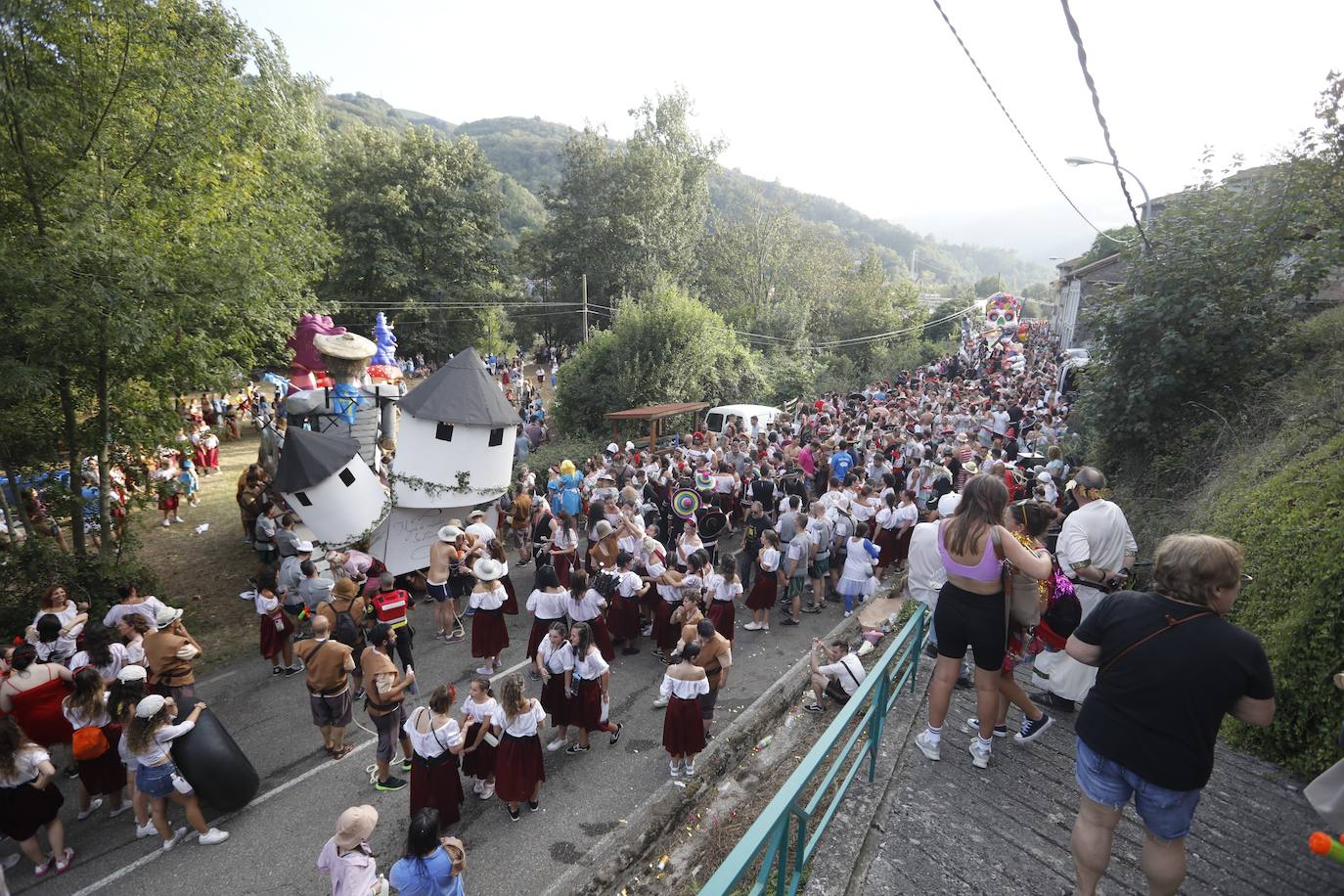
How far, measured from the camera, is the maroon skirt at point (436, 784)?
523 centimetres

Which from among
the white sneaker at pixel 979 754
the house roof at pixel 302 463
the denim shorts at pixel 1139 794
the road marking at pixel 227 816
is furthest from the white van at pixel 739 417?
the denim shorts at pixel 1139 794

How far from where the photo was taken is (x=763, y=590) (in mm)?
8945

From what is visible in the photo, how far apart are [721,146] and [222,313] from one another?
32100 millimetres

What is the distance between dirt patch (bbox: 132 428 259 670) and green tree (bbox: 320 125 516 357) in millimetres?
16083

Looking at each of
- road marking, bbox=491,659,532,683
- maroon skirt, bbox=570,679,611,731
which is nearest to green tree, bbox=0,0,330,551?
road marking, bbox=491,659,532,683

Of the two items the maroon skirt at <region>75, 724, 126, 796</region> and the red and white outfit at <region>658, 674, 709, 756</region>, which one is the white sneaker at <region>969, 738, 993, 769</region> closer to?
the red and white outfit at <region>658, 674, 709, 756</region>

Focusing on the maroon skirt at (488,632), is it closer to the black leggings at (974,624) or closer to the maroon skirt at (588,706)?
the maroon skirt at (588,706)

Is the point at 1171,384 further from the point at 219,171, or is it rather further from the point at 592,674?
the point at 219,171

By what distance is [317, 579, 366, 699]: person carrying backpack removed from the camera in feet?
21.5

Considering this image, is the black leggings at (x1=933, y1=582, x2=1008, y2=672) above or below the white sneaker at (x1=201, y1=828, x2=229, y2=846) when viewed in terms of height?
above

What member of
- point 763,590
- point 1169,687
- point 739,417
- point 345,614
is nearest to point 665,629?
point 763,590

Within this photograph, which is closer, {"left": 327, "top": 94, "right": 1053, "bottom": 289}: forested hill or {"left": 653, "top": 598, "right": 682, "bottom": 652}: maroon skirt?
{"left": 653, "top": 598, "right": 682, "bottom": 652}: maroon skirt

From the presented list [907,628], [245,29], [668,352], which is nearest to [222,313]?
[907,628]

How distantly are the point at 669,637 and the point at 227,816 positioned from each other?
16.2ft
